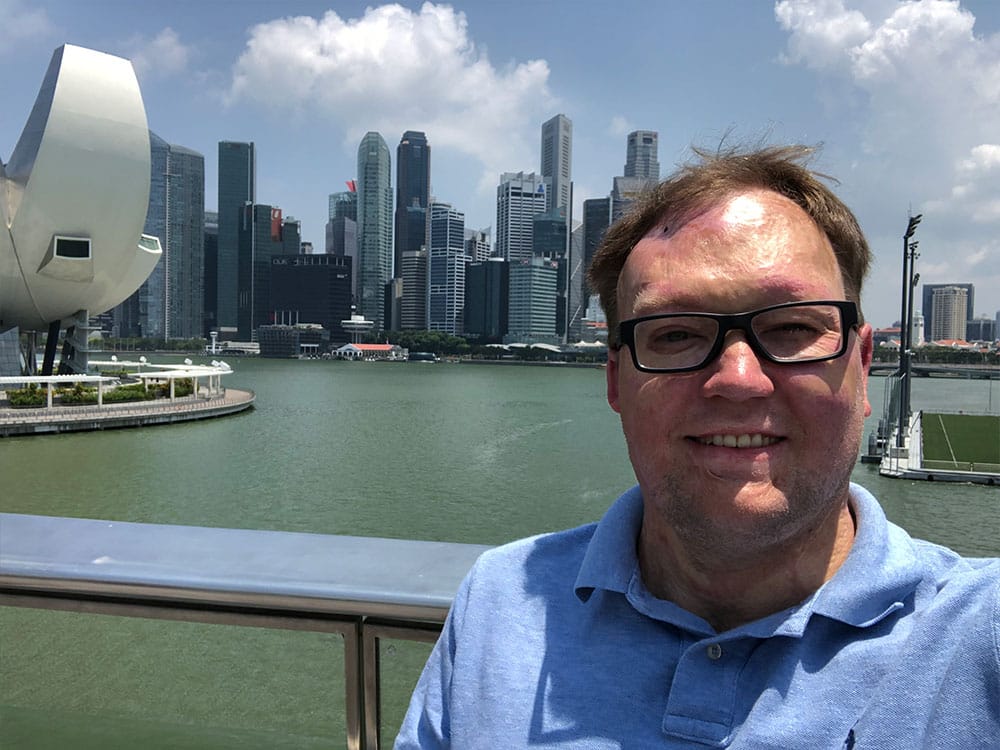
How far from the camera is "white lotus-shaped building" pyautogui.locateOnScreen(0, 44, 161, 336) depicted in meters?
17.5

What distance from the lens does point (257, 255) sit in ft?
257

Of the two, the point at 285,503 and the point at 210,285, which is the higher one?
the point at 210,285

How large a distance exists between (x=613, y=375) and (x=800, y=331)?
6.2 inches

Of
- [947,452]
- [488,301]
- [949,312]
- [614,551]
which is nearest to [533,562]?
[614,551]

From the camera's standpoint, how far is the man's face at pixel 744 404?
0.56 meters

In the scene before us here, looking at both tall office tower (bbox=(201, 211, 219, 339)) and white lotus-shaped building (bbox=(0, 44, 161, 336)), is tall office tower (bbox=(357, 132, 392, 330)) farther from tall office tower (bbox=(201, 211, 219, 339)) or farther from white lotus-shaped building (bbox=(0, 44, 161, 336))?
white lotus-shaped building (bbox=(0, 44, 161, 336))

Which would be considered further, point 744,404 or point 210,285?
point 210,285

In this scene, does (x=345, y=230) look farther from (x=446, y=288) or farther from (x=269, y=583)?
(x=269, y=583)

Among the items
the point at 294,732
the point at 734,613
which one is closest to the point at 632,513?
the point at 734,613

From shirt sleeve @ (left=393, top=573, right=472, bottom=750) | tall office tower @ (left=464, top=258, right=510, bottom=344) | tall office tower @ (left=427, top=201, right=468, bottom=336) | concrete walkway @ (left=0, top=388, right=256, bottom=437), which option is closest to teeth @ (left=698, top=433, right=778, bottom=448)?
shirt sleeve @ (left=393, top=573, right=472, bottom=750)

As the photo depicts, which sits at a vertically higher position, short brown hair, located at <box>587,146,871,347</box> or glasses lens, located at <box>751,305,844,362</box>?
short brown hair, located at <box>587,146,871,347</box>

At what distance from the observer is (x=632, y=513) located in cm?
67

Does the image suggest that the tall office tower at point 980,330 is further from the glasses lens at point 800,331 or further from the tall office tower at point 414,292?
→ the glasses lens at point 800,331

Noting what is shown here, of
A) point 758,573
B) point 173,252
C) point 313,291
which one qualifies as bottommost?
point 758,573
